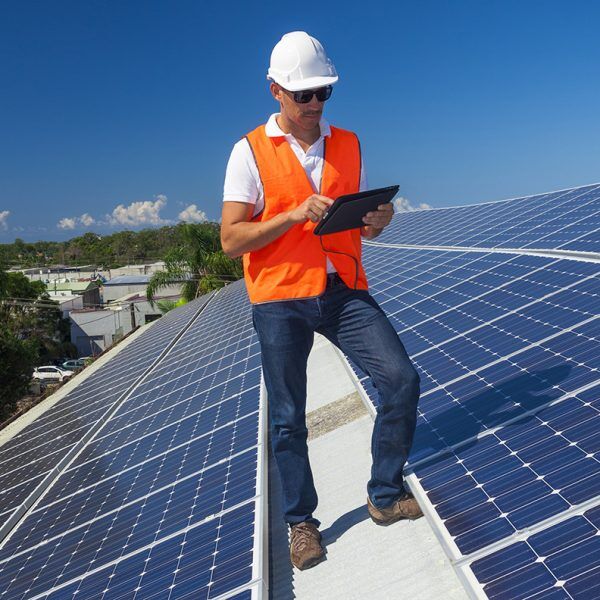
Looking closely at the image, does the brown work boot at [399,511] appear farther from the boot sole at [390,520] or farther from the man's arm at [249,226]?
the man's arm at [249,226]

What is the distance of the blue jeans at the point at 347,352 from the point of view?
13.0 feet

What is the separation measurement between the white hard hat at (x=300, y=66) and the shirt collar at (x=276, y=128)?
31 cm

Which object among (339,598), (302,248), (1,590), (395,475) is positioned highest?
(302,248)

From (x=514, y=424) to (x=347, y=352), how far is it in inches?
45.4

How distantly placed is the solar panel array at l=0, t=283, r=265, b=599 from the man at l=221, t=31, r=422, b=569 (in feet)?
2.20

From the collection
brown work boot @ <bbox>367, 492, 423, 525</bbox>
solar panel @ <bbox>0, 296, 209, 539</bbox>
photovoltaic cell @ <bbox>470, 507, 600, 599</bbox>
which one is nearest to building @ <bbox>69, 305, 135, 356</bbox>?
solar panel @ <bbox>0, 296, 209, 539</bbox>

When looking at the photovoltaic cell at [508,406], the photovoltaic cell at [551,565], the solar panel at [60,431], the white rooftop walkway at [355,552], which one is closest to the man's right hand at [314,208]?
the photovoltaic cell at [508,406]

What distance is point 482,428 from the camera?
174 inches

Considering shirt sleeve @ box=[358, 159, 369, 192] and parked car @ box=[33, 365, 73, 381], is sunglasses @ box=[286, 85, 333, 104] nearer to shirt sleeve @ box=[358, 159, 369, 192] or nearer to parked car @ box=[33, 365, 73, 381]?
shirt sleeve @ box=[358, 159, 369, 192]

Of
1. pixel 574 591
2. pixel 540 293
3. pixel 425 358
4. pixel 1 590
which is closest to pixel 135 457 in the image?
pixel 1 590

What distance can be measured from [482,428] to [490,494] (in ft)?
2.64

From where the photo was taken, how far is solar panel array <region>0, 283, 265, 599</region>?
4.55 m

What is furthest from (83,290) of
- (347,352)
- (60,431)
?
(347,352)

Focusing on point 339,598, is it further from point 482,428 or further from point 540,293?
point 540,293
